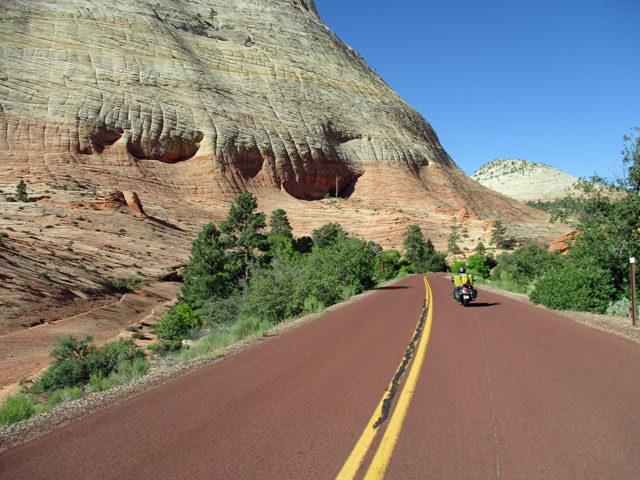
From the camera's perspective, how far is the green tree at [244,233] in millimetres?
35531

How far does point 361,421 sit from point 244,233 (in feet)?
110

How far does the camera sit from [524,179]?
16500 centimetres

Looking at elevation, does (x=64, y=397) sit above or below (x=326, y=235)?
below

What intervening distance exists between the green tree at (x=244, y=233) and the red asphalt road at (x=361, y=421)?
1108 inches

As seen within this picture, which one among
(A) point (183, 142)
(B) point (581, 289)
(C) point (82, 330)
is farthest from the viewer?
(A) point (183, 142)

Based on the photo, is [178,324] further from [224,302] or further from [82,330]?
[82,330]

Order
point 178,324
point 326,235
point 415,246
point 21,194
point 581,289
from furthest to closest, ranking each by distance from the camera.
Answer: point 415,246 → point 326,235 → point 21,194 → point 178,324 → point 581,289

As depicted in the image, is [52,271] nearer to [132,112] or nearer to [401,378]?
[401,378]

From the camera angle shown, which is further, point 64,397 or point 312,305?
point 312,305

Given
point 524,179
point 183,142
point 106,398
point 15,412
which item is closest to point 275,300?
point 106,398

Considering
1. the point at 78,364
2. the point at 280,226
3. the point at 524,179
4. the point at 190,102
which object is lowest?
the point at 78,364

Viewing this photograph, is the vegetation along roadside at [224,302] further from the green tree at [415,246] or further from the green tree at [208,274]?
the green tree at [415,246]

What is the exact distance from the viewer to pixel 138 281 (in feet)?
109

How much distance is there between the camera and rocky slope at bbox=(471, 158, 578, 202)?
15368 cm
